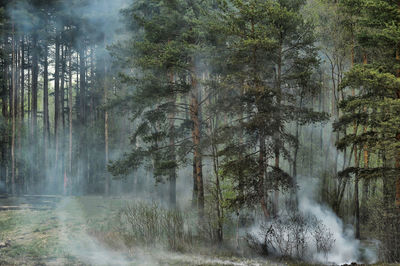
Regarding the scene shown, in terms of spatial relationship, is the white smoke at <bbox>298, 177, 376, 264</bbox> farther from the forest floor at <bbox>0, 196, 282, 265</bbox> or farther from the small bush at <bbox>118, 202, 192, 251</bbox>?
the small bush at <bbox>118, 202, 192, 251</bbox>

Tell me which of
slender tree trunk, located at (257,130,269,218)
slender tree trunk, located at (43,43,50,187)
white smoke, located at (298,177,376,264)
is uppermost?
slender tree trunk, located at (43,43,50,187)

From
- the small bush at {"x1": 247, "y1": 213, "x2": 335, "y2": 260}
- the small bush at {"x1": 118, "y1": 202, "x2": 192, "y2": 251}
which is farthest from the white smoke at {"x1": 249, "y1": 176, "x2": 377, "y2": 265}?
the small bush at {"x1": 118, "y1": 202, "x2": 192, "y2": 251}

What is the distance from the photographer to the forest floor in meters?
9.30

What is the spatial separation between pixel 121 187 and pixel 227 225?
669 inches

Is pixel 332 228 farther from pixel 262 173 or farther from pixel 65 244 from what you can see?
pixel 65 244

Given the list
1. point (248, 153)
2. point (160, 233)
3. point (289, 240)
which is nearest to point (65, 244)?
point (160, 233)

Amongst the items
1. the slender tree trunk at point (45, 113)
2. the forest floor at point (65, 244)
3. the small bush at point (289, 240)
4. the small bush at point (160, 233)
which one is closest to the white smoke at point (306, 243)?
the small bush at point (289, 240)

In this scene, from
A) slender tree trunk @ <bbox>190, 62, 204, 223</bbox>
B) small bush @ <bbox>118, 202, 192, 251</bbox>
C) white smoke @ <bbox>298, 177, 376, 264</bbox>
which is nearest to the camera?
white smoke @ <bbox>298, 177, 376, 264</bbox>

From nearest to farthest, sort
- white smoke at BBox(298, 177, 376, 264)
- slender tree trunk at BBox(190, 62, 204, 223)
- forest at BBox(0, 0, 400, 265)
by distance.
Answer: forest at BBox(0, 0, 400, 265), white smoke at BBox(298, 177, 376, 264), slender tree trunk at BBox(190, 62, 204, 223)

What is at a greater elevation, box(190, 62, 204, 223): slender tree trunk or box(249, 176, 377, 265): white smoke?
box(190, 62, 204, 223): slender tree trunk

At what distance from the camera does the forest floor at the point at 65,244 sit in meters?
9.30

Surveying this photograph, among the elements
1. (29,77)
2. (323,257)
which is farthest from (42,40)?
(323,257)

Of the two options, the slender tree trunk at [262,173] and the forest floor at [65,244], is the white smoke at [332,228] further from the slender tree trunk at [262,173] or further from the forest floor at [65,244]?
the forest floor at [65,244]

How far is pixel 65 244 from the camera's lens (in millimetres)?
10742
